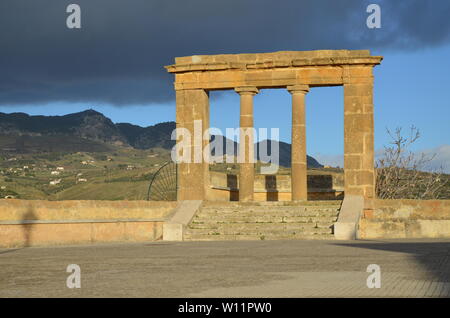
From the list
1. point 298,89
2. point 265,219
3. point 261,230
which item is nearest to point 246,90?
point 298,89

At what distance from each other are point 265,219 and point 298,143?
19.0ft

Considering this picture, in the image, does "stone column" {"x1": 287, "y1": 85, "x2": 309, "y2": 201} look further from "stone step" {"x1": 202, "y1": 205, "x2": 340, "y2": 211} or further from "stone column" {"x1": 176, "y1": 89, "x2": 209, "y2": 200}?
"stone column" {"x1": 176, "y1": 89, "x2": 209, "y2": 200}

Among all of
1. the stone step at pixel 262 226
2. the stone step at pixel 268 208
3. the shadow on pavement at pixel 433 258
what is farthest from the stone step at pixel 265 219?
the shadow on pavement at pixel 433 258

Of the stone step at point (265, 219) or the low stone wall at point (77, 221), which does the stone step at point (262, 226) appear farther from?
the low stone wall at point (77, 221)

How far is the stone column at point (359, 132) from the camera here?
34750mm

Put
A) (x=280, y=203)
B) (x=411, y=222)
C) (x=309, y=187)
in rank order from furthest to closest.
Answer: (x=309, y=187) → (x=280, y=203) → (x=411, y=222)

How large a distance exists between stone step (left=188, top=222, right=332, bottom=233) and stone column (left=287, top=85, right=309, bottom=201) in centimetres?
552

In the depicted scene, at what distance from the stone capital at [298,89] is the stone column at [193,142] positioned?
436 centimetres

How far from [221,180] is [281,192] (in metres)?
5.39

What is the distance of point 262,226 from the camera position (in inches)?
1191

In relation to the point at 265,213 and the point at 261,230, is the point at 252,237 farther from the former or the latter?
the point at 265,213

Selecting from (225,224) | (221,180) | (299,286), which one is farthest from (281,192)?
(299,286)
